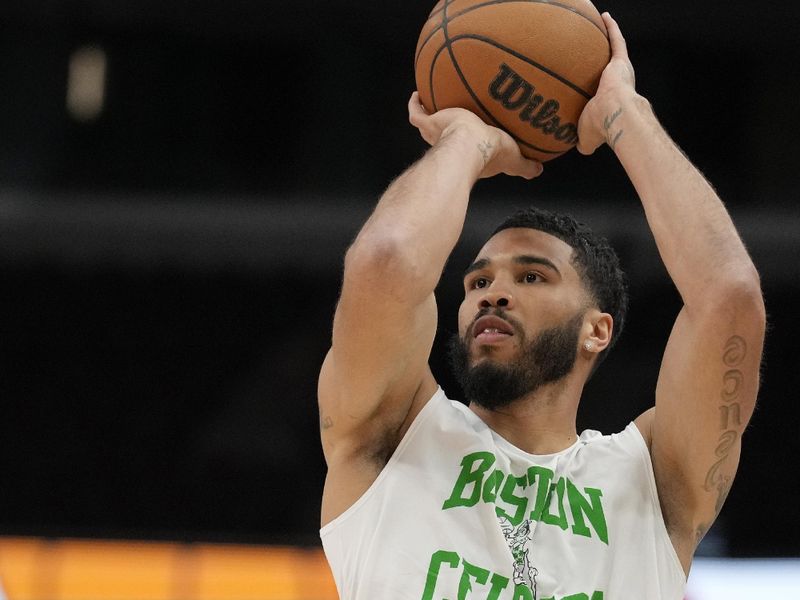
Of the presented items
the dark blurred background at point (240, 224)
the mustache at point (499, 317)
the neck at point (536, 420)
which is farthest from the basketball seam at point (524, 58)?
the dark blurred background at point (240, 224)

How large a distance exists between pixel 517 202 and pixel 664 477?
194 inches

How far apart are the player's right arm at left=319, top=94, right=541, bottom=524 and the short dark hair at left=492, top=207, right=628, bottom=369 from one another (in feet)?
1.16

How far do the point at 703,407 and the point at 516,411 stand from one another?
1.72 ft

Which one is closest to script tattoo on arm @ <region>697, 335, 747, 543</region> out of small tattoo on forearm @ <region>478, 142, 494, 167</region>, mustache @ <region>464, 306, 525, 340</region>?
mustache @ <region>464, 306, 525, 340</region>

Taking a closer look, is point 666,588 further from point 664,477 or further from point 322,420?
point 322,420

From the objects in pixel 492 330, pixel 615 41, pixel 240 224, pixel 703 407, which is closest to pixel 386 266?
pixel 492 330

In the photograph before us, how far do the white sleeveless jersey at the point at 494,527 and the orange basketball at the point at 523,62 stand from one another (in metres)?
0.80

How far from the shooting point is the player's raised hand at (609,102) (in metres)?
2.95

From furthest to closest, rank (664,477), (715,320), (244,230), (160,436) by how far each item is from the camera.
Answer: (244,230)
(160,436)
(664,477)
(715,320)

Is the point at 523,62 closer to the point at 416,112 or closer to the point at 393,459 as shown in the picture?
the point at 416,112

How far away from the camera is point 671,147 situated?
9.56 feet

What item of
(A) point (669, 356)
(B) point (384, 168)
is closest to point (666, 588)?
(A) point (669, 356)

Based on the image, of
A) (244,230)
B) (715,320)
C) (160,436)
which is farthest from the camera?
(244,230)

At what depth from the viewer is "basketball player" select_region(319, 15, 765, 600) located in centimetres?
262
